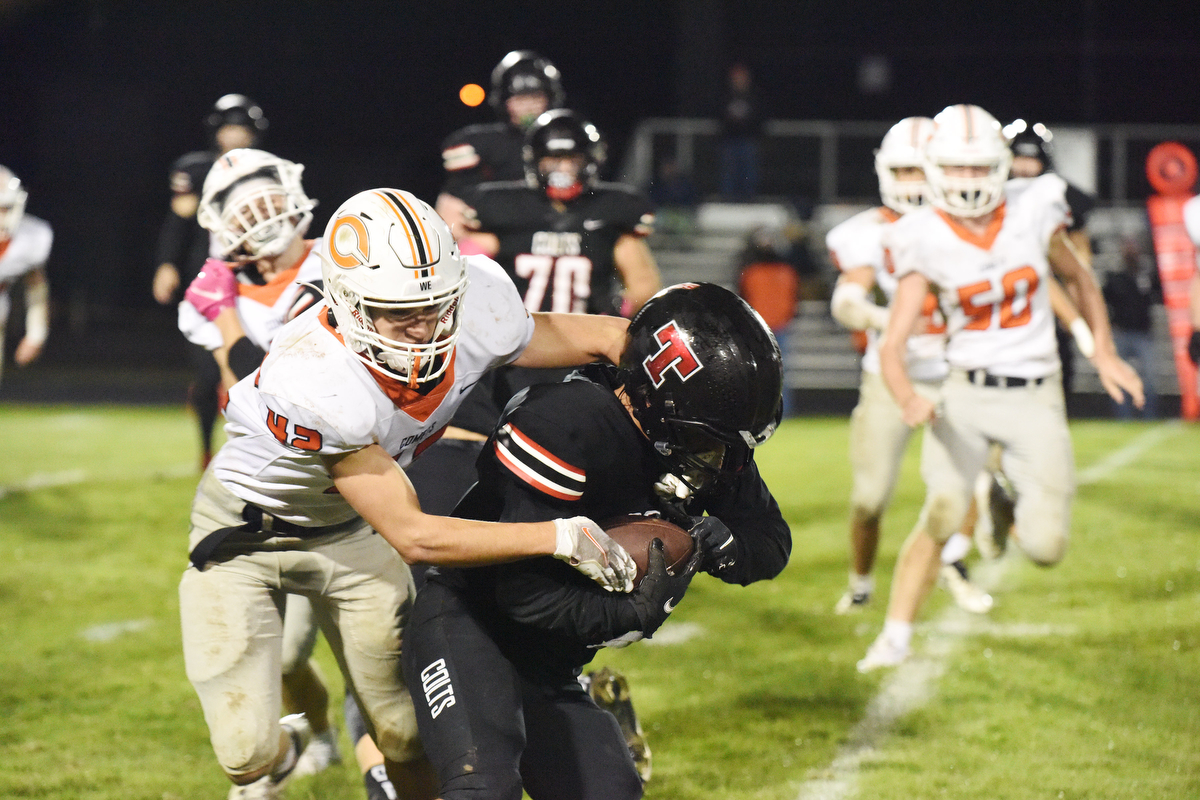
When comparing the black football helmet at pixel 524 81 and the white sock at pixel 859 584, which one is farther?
the black football helmet at pixel 524 81

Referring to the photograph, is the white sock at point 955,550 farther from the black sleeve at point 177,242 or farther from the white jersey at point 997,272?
the black sleeve at point 177,242

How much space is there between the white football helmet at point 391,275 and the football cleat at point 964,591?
11.6 feet

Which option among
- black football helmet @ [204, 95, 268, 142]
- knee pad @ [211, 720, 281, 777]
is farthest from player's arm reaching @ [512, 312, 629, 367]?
black football helmet @ [204, 95, 268, 142]

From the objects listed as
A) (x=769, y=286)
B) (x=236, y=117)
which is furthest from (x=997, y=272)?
(x=769, y=286)

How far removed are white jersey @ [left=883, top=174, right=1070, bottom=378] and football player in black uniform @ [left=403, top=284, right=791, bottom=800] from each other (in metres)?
2.09

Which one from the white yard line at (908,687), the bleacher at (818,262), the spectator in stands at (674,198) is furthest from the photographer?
the spectator in stands at (674,198)

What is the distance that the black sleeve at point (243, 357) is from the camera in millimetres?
3416

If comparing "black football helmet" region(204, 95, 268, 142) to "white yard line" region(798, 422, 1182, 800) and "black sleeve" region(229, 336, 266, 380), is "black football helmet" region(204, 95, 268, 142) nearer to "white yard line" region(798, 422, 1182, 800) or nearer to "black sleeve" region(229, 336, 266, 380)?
"black sleeve" region(229, 336, 266, 380)

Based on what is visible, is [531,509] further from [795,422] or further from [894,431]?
[795,422]

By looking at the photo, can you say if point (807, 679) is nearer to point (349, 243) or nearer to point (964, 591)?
point (964, 591)

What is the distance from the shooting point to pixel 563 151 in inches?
176

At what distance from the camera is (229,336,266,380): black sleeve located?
3416mm

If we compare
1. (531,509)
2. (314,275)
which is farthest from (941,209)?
(531,509)

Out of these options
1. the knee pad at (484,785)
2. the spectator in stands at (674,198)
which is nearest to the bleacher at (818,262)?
the spectator in stands at (674,198)
